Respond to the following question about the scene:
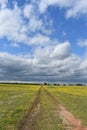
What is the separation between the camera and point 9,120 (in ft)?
71.0

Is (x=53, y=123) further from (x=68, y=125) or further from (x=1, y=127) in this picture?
(x=1, y=127)

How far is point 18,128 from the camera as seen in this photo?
17.6 m

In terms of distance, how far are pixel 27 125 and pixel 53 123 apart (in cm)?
242

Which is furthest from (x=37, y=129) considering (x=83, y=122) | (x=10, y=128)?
(x=83, y=122)

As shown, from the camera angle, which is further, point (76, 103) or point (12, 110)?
point (76, 103)

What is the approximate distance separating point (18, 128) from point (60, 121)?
15.2 ft

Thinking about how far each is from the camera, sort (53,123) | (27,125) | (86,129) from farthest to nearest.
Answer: (53,123) < (27,125) < (86,129)

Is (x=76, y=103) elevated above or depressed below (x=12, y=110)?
above

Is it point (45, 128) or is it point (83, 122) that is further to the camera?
point (83, 122)

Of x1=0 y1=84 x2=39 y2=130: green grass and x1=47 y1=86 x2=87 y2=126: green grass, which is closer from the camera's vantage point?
x1=0 y1=84 x2=39 y2=130: green grass

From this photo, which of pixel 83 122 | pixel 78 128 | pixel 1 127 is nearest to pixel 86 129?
pixel 78 128

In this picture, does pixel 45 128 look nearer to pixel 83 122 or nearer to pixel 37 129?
pixel 37 129

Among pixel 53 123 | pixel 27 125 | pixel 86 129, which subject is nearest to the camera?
pixel 86 129

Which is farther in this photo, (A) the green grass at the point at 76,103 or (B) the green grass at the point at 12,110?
(A) the green grass at the point at 76,103
